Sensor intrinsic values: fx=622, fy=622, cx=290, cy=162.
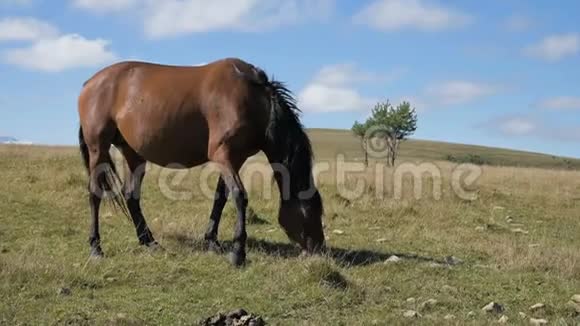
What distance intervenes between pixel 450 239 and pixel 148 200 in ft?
20.8

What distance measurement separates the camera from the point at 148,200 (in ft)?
42.8

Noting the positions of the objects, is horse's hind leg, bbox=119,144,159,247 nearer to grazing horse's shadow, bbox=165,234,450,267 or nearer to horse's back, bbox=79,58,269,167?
grazing horse's shadow, bbox=165,234,450,267

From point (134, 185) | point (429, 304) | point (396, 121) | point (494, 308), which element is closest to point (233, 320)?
point (429, 304)

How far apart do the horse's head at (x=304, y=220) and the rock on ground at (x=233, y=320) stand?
2711 millimetres

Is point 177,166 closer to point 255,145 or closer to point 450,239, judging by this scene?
point 255,145

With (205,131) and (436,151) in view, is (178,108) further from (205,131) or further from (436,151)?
Result: (436,151)

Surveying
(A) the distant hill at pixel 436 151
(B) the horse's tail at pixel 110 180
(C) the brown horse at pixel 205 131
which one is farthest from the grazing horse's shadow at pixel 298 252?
(A) the distant hill at pixel 436 151

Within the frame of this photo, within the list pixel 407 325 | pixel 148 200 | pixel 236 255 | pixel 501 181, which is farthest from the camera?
pixel 501 181

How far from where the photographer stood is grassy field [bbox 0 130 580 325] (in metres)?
5.64

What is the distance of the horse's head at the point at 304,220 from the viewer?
301 inches

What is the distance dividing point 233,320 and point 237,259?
2594mm

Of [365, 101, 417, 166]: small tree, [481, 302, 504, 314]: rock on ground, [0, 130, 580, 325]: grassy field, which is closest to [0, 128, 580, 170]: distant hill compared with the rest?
[365, 101, 417, 166]: small tree

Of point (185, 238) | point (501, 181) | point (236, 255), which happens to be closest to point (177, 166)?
point (185, 238)

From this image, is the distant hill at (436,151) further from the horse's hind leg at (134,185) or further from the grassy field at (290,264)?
the horse's hind leg at (134,185)
